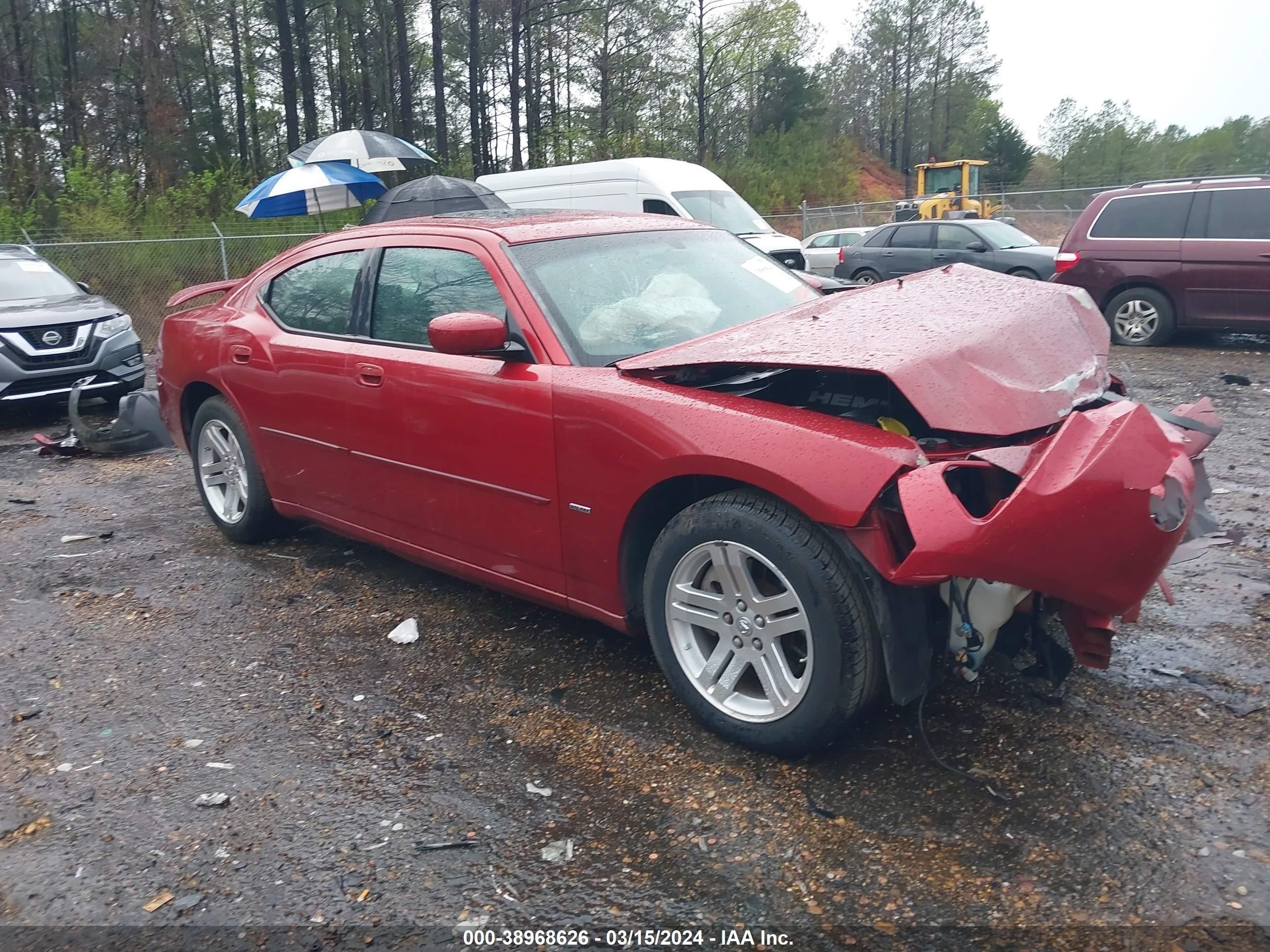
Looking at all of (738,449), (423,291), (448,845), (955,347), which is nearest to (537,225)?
(423,291)

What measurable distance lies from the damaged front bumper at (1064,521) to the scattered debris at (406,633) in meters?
2.11

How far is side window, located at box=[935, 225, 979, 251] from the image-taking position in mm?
16328

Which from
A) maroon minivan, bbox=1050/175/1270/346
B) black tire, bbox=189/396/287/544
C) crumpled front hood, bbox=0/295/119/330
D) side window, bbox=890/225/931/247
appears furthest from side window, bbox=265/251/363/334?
side window, bbox=890/225/931/247

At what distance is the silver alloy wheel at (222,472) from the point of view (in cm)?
506

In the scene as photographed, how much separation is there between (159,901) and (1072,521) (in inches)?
96.4

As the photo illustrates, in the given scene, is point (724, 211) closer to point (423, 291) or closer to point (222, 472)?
point (222, 472)

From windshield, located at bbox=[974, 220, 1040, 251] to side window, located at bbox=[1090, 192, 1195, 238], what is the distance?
4866 mm

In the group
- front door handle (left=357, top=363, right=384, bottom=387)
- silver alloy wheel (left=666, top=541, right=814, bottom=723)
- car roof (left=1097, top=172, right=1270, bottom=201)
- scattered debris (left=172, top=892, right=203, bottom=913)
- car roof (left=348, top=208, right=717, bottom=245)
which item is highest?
car roof (left=1097, top=172, right=1270, bottom=201)

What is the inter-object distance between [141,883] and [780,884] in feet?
5.42

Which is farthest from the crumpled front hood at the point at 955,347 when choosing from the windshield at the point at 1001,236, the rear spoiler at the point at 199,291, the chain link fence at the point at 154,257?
the windshield at the point at 1001,236

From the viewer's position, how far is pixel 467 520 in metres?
3.69

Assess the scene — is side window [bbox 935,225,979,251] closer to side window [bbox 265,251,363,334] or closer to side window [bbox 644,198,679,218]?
side window [bbox 644,198,679,218]

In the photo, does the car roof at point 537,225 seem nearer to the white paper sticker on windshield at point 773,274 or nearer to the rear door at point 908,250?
the white paper sticker on windshield at point 773,274

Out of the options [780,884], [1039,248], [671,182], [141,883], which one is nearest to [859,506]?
[780,884]
